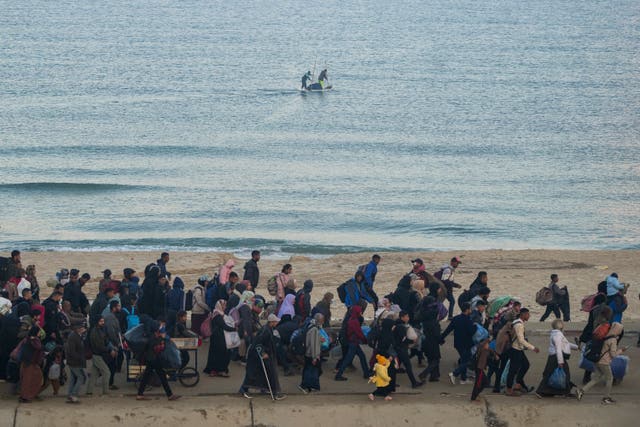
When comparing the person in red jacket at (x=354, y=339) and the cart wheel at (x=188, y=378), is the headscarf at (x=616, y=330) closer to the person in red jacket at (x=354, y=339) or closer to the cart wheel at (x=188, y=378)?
the person in red jacket at (x=354, y=339)

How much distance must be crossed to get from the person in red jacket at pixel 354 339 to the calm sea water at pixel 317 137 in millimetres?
18983

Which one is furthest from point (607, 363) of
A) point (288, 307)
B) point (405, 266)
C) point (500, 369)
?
point (405, 266)

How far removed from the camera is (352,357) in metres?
15.0

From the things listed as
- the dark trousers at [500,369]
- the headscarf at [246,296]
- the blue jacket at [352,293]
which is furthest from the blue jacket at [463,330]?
the headscarf at [246,296]

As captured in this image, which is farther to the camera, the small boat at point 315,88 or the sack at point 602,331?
the small boat at point 315,88

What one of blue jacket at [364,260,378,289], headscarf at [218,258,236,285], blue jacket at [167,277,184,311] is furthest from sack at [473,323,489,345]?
blue jacket at [167,277,184,311]

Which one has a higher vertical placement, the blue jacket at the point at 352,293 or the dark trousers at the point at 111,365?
the blue jacket at the point at 352,293

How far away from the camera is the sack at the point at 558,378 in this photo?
14.2 meters

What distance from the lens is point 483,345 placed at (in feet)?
45.8

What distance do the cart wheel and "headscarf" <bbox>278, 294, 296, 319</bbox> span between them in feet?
5.69

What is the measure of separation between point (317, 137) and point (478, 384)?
4570cm

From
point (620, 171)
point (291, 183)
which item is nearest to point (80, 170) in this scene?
point (291, 183)

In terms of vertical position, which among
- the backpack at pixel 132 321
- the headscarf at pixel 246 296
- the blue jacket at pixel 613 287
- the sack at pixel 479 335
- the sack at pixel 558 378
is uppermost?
the blue jacket at pixel 613 287

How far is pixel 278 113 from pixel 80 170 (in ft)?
67.6
